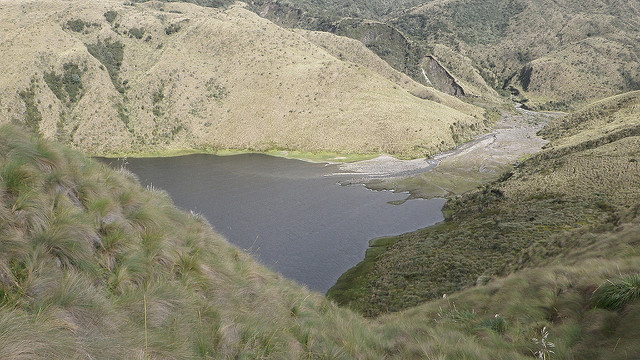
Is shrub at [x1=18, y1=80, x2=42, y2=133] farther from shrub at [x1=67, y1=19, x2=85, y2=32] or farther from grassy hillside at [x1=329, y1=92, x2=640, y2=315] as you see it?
grassy hillside at [x1=329, y1=92, x2=640, y2=315]

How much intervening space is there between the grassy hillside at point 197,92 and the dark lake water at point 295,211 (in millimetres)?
18469

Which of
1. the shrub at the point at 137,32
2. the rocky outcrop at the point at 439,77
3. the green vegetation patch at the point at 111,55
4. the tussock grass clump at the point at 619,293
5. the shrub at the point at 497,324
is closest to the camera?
the tussock grass clump at the point at 619,293

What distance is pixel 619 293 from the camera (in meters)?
5.65

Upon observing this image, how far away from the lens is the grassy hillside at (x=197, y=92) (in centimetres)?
7756

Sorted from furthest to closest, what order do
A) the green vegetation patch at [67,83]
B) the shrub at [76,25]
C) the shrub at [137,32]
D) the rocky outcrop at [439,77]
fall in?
the rocky outcrop at [439,77] < the shrub at [137,32] < the shrub at [76,25] < the green vegetation patch at [67,83]

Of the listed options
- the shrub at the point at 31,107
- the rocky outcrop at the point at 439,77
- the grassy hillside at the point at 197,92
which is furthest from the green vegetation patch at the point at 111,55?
the rocky outcrop at the point at 439,77

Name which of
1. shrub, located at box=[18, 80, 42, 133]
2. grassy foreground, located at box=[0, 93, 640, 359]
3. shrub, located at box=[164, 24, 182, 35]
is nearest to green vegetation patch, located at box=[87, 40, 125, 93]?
shrub, located at box=[164, 24, 182, 35]

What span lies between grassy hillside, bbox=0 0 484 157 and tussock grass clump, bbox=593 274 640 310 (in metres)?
66.7

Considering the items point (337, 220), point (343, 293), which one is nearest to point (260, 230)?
point (337, 220)

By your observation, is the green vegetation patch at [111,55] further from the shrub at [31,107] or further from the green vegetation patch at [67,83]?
the shrub at [31,107]

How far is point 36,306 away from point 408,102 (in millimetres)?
90324

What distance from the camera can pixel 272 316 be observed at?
19.8 feet

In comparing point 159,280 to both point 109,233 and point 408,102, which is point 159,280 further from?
point 408,102

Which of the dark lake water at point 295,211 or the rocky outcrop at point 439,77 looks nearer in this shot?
the dark lake water at point 295,211
